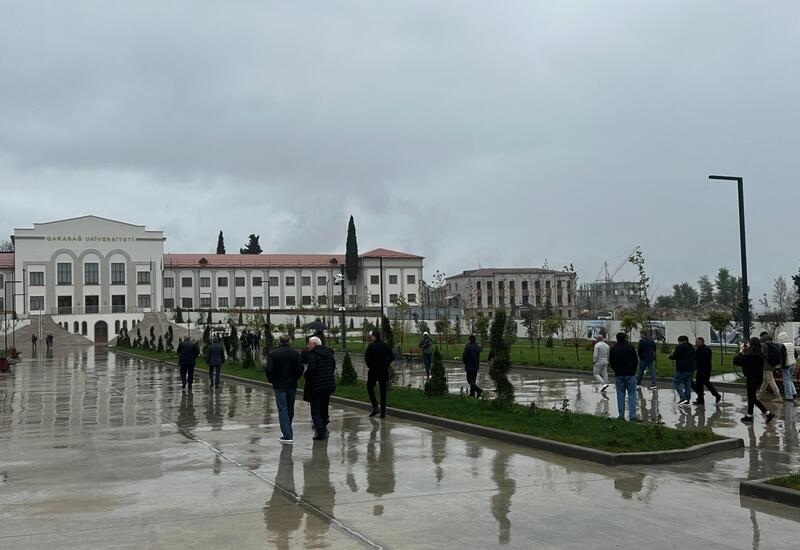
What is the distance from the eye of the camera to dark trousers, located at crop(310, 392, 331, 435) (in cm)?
1315

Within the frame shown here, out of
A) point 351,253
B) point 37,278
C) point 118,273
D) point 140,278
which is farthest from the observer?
point 351,253

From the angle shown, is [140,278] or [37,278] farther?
[140,278]

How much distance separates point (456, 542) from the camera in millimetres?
6863

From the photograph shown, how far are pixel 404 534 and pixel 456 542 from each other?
20.0 inches

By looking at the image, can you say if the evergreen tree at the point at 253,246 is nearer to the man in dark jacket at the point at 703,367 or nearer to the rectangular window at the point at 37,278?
the rectangular window at the point at 37,278

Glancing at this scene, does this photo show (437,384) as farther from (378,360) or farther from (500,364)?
(378,360)

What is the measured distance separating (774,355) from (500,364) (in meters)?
5.94

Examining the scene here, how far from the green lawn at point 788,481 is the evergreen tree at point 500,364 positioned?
7.13m

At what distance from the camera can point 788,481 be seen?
855cm

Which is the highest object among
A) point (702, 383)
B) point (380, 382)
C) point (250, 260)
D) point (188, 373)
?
point (250, 260)

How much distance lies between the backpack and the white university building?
64.6 m

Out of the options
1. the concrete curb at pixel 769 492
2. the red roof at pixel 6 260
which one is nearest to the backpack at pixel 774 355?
the concrete curb at pixel 769 492

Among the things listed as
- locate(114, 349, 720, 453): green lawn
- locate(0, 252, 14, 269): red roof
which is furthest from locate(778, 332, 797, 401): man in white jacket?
locate(0, 252, 14, 269): red roof

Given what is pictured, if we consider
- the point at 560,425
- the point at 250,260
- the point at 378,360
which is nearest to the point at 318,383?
the point at 378,360
